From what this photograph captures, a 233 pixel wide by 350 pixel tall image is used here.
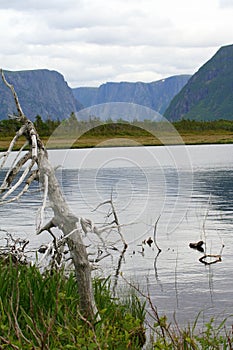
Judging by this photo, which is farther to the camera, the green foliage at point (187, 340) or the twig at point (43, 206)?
the twig at point (43, 206)

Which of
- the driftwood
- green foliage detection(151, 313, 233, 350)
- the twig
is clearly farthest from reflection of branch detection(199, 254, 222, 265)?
the twig

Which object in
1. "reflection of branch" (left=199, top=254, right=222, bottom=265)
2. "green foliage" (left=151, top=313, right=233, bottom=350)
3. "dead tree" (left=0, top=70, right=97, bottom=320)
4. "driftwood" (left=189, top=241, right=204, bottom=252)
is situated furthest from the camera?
"driftwood" (left=189, top=241, right=204, bottom=252)

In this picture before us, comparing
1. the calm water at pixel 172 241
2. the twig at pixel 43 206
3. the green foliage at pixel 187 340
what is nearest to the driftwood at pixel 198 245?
the calm water at pixel 172 241

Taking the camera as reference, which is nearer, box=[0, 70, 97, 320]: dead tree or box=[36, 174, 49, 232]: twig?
box=[36, 174, 49, 232]: twig

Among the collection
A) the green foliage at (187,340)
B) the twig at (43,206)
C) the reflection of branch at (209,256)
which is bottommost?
the reflection of branch at (209,256)

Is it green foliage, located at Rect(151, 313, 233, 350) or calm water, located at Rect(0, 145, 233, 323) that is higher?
green foliage, located at Rect(151, 313, 233, 350)

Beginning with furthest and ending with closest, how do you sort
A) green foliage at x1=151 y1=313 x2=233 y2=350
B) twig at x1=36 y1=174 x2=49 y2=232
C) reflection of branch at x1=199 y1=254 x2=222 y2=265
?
reflection of branch at x1=199 y1=254 x2=222 y2=265 < twig at x1=36 y1=174 x2=49 y2=232 < green foliage at x1=151 y1=313 x2=233 y2=350

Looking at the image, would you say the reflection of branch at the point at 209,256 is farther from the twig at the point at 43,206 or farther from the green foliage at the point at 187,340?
the twig at the point at 43,206

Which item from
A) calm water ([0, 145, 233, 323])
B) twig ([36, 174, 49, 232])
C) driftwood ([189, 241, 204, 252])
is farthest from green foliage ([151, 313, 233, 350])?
driftwood ([189, 241, 204, 252])

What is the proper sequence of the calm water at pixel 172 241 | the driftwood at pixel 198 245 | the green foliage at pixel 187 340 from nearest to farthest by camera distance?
the green foliage at pixel 187 340
the calm water at pixel 172 241
the driftwood at pixel 198 245

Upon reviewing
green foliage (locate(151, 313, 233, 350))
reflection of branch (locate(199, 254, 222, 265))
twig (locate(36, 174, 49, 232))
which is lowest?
reflection of branch (locate(199, 254, 222, 265))

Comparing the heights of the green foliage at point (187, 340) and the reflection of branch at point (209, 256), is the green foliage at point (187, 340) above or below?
above

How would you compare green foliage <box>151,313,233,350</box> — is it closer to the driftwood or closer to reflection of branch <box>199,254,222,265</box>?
reflection of branch <box>199,254,222,265</box>

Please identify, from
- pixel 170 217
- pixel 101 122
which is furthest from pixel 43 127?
pixel 101 122
